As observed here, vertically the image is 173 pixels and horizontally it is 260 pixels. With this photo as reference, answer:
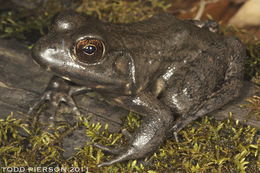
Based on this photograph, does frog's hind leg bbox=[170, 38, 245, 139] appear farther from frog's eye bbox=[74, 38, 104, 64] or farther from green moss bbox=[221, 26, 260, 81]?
frog's eye bbox=[74, 38, 104, 64]

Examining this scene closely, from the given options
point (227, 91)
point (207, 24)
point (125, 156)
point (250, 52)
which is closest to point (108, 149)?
point (125, 156)

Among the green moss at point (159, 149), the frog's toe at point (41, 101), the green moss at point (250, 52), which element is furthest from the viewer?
the green moss at point (250, 52)

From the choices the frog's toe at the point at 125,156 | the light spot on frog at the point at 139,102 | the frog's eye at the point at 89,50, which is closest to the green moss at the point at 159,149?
the frog's toe at the point at 125,156

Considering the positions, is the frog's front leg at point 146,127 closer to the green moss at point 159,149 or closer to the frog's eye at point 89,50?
the green moss at point 159,149

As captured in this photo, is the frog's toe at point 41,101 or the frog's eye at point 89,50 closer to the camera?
the frog's eye at point 89,50

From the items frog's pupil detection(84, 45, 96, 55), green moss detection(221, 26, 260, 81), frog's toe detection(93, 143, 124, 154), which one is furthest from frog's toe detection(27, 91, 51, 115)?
green moss detection(221, 26, 260, 81)

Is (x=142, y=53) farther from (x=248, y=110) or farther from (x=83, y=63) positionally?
(x=248, y=110)

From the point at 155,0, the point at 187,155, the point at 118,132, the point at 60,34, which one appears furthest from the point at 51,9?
the point at 187,155
